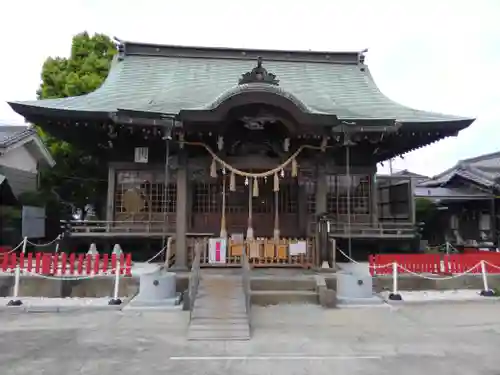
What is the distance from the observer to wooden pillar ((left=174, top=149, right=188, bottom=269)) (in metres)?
11.9

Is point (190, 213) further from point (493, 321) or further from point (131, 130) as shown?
point (493, 321)

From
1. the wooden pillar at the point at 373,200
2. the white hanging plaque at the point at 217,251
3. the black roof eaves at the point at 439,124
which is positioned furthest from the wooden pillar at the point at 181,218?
the black roof eaves at the point at 439,124

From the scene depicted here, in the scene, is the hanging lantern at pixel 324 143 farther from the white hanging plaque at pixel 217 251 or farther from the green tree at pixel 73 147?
the green tree at pixel 73 147

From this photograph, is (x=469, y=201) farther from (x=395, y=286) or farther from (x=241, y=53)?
(x=241, y=53)

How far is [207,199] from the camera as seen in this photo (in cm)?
1477

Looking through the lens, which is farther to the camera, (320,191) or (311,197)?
(311,197)

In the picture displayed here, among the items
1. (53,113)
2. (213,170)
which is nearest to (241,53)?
(213,170)

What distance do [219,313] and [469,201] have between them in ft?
58.3

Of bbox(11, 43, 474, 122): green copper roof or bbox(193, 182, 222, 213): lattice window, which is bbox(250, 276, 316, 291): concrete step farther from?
bbox(11, 43, 474, 122): green copper roof

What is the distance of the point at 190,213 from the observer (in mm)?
14406

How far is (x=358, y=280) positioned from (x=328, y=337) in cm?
312

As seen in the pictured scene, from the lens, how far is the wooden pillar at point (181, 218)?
39.0ft

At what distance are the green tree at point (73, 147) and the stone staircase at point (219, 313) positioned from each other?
1123 cm

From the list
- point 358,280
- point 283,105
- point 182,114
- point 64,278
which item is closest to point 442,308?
A: point 358,280
